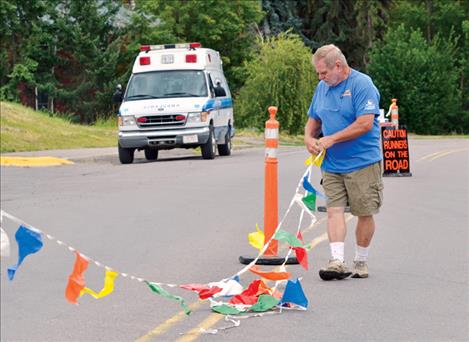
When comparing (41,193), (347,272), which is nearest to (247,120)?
(41,193)

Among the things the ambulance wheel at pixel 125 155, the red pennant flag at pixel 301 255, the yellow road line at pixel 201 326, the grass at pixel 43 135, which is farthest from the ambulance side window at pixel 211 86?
the yellow road line at pixel 201 326

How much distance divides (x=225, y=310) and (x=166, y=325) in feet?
1.84

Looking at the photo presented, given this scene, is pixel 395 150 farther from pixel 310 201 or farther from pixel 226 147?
pixel 310 201

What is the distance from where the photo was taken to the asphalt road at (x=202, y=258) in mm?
7250

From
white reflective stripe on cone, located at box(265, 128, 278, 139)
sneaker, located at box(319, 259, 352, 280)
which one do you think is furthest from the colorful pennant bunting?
white reflective stripe on cone, located at box(265, 128, 278, 139)

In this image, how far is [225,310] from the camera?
7.65 meters

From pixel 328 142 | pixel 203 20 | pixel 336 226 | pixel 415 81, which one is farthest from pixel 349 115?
pixel 415 81

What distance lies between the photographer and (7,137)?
27.4 m

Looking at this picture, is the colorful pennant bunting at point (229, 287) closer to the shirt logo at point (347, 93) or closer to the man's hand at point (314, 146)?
the man's hand at point (314, 146)

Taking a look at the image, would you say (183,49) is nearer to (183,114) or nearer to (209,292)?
(183,114)

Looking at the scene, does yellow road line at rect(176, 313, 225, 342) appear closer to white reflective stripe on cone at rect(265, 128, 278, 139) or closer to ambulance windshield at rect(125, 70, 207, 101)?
white reflective stripe on cone at rect(265, 128, 278, 139)

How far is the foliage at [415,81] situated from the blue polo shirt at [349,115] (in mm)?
54965

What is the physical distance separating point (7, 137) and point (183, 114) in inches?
202

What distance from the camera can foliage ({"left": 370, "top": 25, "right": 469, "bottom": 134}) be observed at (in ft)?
210
